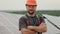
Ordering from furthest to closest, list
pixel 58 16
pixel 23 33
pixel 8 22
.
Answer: pixel 58 16 → pixel 8 22 → pixel 23 33

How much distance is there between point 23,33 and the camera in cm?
409

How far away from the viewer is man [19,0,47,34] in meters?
4.15

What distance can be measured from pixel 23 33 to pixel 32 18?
0.97 feet

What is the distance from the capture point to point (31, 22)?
4.21 meters

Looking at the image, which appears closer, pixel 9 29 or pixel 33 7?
pixel 33 7

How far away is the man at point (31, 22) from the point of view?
4.15 meters

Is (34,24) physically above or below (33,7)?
below

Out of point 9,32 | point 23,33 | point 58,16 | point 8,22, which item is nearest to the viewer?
point 23,33

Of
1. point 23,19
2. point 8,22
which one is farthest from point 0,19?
point 23,19

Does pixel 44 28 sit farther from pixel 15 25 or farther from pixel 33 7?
pixel 15 25

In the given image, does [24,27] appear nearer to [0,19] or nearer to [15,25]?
[15,25]

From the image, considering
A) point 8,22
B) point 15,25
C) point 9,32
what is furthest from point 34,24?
point 8,22

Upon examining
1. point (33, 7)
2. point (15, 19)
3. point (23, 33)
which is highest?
point (33, 7)

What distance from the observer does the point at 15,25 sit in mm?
15609
